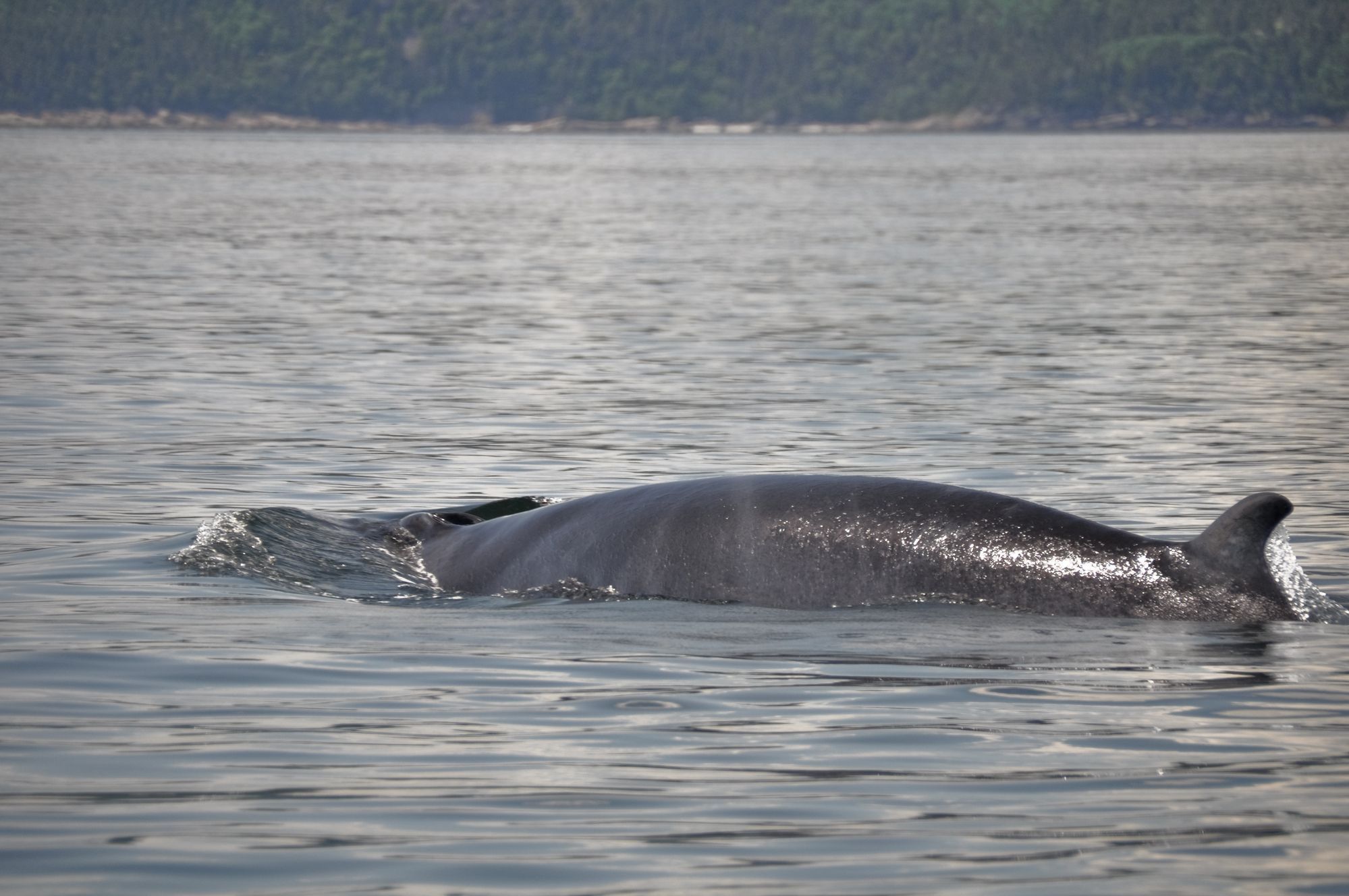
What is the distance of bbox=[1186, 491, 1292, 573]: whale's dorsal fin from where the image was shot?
10.0 meters

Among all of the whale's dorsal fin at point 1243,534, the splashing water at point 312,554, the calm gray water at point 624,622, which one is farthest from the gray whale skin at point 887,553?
the splashing water at point 312,554

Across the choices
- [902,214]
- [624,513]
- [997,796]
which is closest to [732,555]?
[624,513]

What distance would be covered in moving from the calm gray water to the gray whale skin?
0.16 metres

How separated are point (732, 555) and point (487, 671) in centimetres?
159

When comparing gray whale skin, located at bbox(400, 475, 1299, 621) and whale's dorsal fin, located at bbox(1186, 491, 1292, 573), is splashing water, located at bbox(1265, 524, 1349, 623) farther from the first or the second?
whale's dorsal fin, located at bbox(1186, 491, 1292, 573)

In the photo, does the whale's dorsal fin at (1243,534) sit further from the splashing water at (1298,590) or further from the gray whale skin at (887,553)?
the splashing water at (1298,590)

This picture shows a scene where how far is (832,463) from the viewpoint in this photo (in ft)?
59.9

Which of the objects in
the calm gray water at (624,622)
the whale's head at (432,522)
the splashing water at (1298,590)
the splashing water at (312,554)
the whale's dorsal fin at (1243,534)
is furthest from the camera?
the whale's head at (432,522)

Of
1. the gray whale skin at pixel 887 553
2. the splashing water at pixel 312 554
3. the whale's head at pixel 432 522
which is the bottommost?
the splashing water at pixel 312 554

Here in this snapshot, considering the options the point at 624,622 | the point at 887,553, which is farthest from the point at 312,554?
the point at 887,553

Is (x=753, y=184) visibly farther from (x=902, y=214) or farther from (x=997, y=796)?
(x=997, y=796)

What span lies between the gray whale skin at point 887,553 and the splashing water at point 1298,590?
0.32 meters

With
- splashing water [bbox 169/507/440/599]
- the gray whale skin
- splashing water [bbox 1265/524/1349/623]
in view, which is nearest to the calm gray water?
splashing water [bbox 169/507/440/599]

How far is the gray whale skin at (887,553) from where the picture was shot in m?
10.8
